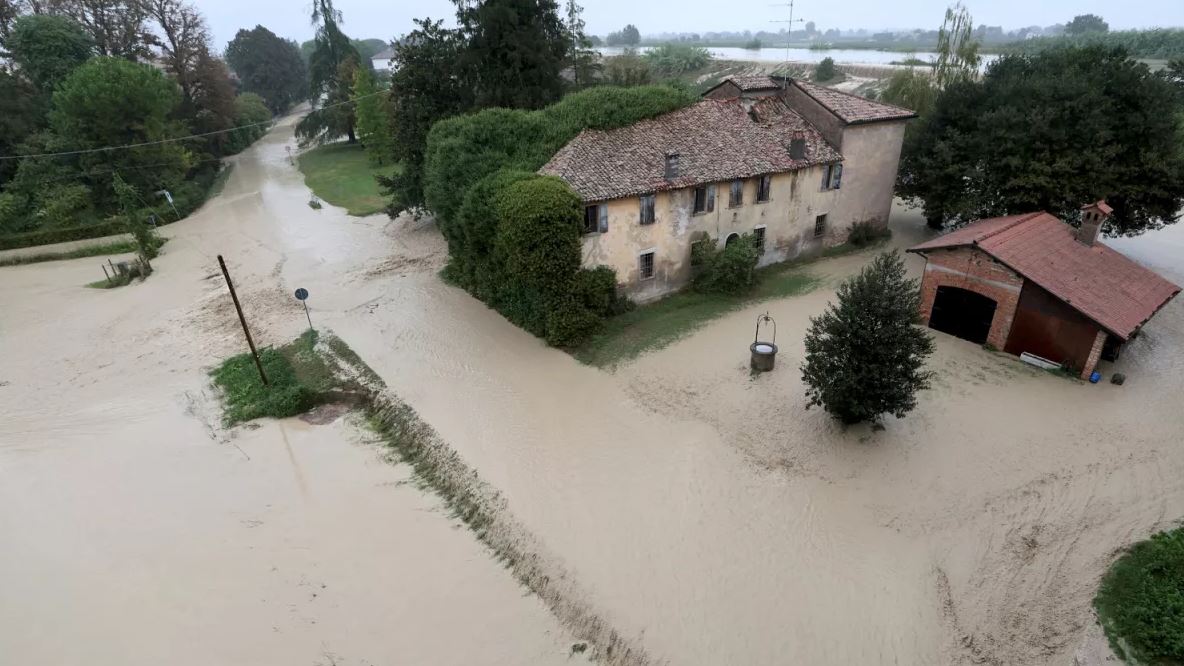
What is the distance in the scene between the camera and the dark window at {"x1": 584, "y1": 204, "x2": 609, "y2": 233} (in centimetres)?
2225

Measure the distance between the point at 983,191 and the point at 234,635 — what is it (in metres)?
31.7

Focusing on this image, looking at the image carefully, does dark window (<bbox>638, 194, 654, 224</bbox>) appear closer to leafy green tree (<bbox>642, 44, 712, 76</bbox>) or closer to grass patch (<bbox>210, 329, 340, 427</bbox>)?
grass patch (<bbox>210, 329, 340, 427</bbox>)

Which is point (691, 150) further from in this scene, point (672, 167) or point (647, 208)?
point (647, 208)

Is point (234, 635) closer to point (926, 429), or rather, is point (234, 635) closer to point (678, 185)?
point (926, 429)

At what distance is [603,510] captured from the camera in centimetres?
1502

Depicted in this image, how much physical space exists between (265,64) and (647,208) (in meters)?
85.7

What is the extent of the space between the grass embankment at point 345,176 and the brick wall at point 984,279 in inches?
1294

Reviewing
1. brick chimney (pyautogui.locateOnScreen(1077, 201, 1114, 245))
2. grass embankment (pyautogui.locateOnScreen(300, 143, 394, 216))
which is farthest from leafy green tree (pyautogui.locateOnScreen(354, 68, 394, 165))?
brick chimney (pyautogui.locateOnScreen(1077, 201, 1114, 245))

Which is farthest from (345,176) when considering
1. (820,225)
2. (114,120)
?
(820,225)

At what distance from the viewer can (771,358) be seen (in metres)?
19.8

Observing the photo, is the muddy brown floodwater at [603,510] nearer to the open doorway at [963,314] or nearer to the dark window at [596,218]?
the open doorway at [963,314]

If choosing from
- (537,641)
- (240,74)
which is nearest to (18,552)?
(537,641)

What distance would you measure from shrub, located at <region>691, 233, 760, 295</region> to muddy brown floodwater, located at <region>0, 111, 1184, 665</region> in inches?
71.8

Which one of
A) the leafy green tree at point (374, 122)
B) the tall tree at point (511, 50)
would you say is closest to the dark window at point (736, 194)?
the tall tree at point (511, 50)
